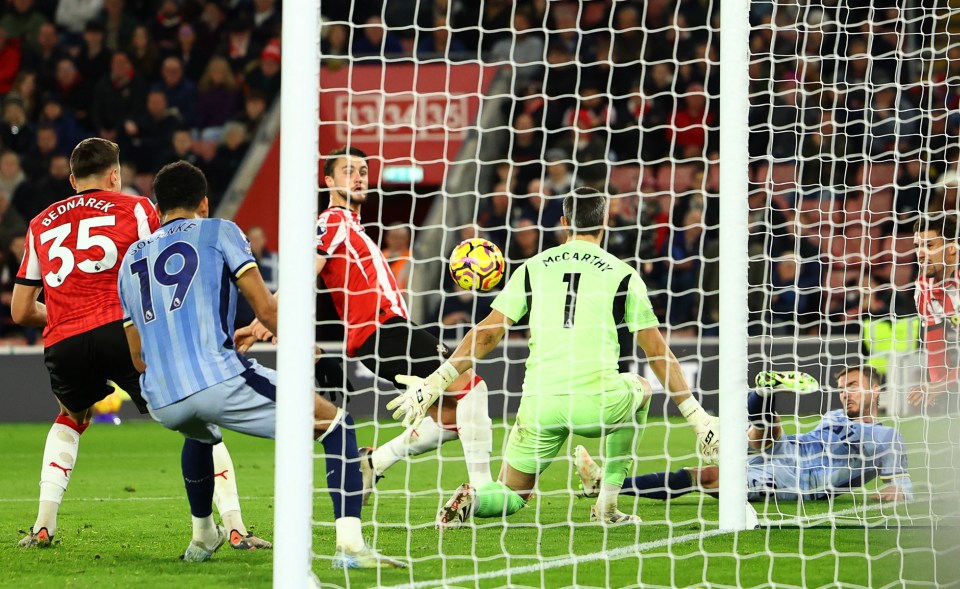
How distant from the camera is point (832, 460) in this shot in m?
6.81

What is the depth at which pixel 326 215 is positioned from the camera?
617 cm

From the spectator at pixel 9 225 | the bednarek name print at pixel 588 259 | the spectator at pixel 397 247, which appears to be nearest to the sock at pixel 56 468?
the bednarek name print at pixel 588 259

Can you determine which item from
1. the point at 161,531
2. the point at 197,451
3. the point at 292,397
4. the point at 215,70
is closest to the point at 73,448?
the point at 161,531

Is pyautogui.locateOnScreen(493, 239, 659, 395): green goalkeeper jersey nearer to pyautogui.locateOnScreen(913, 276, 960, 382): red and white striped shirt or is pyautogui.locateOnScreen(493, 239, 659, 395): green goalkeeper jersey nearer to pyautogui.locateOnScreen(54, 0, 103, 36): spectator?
pyautogui.locateOnScreen(913, 276, 960, 382): red and white striped shirt

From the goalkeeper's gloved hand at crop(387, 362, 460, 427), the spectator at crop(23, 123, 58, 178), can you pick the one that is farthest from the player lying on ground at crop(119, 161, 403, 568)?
the spectator at crop(23, 123, 58, 178)

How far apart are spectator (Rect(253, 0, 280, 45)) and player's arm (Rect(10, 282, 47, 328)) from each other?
9393 millimetres

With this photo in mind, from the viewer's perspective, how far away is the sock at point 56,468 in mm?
5688

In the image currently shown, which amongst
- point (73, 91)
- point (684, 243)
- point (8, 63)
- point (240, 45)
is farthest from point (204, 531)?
point (8, 63)

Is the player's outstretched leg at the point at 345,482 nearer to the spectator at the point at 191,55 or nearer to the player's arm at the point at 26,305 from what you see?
the player's arm at the point at 26,305

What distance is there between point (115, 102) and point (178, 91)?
0.70 metres

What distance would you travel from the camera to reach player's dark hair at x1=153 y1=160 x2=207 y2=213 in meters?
4.95

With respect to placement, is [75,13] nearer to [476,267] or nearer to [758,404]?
[476,267]

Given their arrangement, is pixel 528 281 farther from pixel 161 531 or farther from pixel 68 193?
pixel 68 193

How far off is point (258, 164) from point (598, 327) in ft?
29.3
